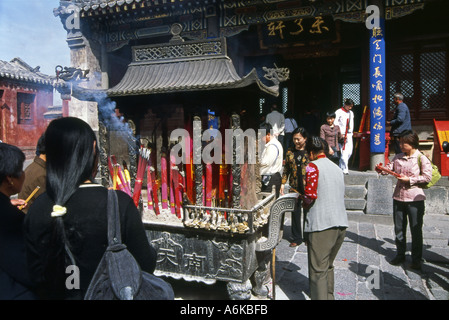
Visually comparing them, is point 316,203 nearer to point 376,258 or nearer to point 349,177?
point 376,258

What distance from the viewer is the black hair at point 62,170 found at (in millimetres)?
1759

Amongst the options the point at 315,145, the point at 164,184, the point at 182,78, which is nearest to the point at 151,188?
the point at 164,184

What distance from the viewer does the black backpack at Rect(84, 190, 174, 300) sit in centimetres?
177

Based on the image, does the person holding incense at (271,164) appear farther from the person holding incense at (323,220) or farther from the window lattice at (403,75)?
the window lattice at (403,75)

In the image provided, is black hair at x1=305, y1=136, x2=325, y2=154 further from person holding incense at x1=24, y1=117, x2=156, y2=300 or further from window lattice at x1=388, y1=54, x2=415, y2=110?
window lattice at x1=388, y1=54, x2=415, y2=110

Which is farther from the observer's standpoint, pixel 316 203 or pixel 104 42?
pixel 104 42

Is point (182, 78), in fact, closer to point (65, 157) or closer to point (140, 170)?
point (140, 170)

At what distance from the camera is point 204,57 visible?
177 inches

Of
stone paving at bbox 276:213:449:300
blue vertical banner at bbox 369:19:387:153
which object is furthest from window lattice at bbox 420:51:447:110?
stone paving at bbox 276:213:449:300

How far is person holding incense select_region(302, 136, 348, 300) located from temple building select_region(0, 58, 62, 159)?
694 inches

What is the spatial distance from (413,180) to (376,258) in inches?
54.6

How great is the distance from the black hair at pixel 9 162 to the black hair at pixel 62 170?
53 centimetres

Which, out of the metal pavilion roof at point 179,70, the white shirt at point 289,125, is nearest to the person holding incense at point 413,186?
the metal pavilion roof at point 179,70

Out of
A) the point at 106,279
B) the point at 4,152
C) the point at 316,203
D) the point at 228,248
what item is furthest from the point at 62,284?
the point at 316,203
